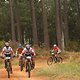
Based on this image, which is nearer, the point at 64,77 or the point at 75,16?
the point at 64,77

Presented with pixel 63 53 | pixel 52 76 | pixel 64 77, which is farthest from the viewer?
pixel 63 53

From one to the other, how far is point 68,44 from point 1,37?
24.0m

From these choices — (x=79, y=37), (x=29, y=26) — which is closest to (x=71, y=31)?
(x=79, y=37)

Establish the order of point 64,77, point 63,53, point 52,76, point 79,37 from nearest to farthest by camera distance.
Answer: point 64,77, point 52,76, point 63,53, point 79,37

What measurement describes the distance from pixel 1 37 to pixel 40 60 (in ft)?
128

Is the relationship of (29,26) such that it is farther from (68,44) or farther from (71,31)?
(68,44)

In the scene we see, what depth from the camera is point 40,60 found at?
40.0 metres

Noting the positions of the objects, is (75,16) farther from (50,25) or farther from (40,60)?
(40,60)

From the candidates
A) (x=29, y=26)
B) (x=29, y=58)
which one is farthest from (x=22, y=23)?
(x=29, y=58)

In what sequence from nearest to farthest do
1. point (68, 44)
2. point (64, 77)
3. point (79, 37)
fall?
point (64, 77), point (68, 44), point (79, 37)

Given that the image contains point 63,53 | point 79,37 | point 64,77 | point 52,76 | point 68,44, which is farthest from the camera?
point 79,37

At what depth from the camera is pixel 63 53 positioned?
140 feet

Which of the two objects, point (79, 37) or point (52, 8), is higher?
point (52, 8)

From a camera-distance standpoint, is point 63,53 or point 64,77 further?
point 63,53
